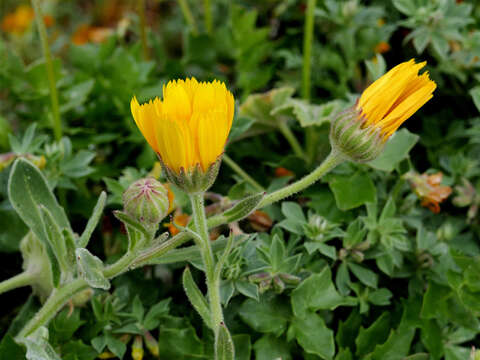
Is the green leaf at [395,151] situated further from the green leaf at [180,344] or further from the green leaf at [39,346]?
the green leaf at [39,346]

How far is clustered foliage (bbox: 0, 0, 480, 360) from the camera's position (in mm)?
1195

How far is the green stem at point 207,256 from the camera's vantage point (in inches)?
38.5

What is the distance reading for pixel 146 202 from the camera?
955 mm

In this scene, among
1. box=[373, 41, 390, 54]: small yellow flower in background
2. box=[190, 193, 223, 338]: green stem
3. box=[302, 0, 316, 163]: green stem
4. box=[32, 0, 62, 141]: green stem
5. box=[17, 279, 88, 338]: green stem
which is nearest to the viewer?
box=[190, 193, 223, 338]: green stem

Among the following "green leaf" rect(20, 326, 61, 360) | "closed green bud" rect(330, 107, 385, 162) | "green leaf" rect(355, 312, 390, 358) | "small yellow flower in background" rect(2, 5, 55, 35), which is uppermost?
"closed green bud" rect(330, 107, 385, 162)

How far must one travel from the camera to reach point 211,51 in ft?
6.45

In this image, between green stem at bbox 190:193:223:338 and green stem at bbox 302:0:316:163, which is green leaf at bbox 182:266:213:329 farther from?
green stem at bbox 302:0:316:163

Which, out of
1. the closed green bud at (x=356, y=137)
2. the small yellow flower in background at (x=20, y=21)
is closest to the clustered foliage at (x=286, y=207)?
the closed green bud at (x=356, y=137)

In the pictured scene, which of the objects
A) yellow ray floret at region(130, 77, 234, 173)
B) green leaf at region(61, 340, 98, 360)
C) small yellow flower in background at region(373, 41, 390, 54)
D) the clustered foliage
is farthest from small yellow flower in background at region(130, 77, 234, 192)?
small yellow flower in background at region(373, 41, 390, 54)

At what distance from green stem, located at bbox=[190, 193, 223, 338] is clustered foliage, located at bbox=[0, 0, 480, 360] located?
0.06 meters

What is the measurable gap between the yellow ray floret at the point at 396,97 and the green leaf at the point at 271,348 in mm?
487

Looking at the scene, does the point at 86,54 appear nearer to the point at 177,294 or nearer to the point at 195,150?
the point at 177,294

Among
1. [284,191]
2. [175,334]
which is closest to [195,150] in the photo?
[284,191]

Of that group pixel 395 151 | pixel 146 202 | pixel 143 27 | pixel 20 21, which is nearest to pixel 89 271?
pixel 146 202
